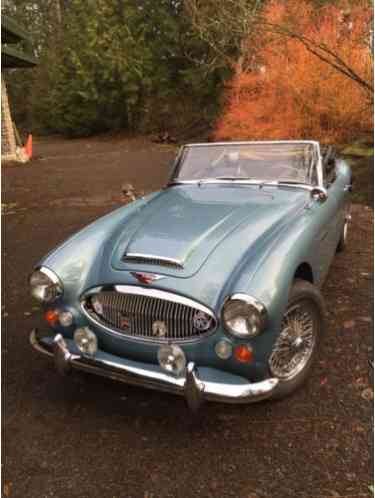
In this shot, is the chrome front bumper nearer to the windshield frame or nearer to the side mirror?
the side mirror

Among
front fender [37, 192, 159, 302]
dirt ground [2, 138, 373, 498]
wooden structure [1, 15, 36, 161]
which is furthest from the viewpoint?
wooden structure [1, 15, 36, 161]

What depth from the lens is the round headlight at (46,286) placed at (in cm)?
280

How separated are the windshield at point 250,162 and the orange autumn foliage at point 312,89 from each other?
848 cm

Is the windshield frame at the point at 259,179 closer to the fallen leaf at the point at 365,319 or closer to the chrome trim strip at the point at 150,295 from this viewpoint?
the fallen leaf at the point at 365,319

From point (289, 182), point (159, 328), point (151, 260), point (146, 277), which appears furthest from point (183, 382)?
point (289, 182)

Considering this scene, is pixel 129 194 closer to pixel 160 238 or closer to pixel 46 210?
pixel 160 238

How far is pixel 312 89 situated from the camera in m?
13.5

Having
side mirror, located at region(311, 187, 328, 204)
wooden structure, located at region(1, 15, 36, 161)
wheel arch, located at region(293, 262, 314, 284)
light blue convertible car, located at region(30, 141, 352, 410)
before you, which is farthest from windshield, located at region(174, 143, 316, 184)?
wooden structure, located at region(1, 15, 36, 161)

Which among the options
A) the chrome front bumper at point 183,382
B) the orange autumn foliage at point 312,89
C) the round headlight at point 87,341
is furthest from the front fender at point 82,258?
the orange autumn foliage at point 312,89

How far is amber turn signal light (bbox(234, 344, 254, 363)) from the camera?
7.66 feet

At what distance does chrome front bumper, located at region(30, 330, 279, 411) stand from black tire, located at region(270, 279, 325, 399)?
0.20 m

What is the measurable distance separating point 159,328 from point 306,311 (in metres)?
1.06

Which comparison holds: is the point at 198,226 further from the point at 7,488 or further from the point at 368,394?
the point at 7,488

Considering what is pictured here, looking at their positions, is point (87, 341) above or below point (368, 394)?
above
